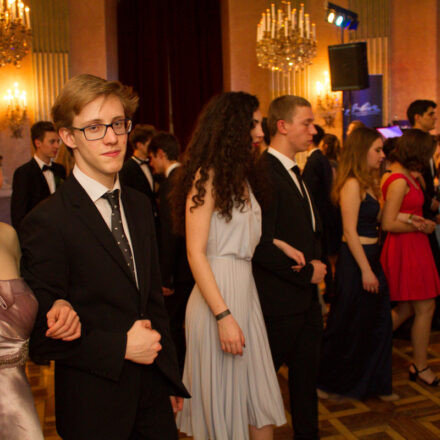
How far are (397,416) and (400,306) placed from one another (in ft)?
2.77

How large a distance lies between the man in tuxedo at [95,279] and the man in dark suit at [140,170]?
2909 millimetres

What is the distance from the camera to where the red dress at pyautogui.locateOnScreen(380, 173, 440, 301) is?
10.9 ft

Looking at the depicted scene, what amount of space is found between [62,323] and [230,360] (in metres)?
0.96

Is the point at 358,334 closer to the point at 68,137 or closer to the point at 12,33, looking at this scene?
the point at 68,137

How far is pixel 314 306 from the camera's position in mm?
2398

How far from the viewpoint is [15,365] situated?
3.90 ft

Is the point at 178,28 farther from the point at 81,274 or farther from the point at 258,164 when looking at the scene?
the point at 81,274

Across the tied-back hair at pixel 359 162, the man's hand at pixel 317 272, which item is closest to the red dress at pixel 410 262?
the tied-back hair at pixel 359 162

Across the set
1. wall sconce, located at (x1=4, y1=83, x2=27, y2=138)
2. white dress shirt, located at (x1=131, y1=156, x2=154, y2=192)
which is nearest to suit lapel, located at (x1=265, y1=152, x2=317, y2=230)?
white dress shirt, located at (x1=131, y1=156, x2=154, y2=192)

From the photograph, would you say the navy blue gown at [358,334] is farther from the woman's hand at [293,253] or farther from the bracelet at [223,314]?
the bracelet at [223,314]

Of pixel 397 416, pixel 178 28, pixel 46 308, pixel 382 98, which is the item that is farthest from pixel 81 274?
pixel 178 28

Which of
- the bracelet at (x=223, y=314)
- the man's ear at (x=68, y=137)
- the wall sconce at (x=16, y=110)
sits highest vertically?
the wall sconce at (x=16, y=110)

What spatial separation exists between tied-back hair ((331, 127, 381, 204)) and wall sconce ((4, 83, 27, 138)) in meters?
7.30

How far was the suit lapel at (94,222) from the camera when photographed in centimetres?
141
